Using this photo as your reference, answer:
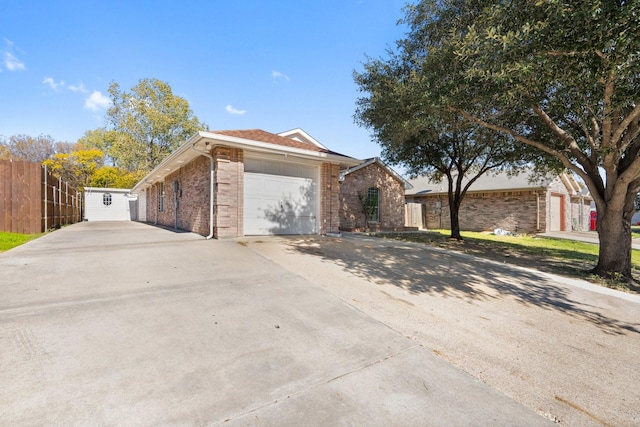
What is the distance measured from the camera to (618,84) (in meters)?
5.18

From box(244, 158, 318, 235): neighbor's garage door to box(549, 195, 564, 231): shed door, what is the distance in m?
16.9

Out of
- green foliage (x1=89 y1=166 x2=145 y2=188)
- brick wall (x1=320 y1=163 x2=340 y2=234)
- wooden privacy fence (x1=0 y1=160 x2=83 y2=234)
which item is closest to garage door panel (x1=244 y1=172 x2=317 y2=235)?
brick wall (x1=320 y1=163 x2=340 y2=234)

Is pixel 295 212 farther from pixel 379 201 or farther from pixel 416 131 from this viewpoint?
pixel 379 201

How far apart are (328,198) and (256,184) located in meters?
2.66

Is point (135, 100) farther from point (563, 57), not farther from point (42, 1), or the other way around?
point (563, 57)

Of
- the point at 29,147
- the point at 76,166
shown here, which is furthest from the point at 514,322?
the point at 29,147

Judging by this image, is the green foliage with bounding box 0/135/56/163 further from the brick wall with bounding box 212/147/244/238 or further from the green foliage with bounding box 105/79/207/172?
the brick wall with bounding box 212/147/244/238

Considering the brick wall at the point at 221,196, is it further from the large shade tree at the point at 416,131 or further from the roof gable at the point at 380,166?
the roof gable at the point at 380,166

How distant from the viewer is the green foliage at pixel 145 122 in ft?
83.5

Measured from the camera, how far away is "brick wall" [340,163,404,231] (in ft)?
48.6

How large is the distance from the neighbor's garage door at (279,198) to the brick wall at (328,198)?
26 centimetres

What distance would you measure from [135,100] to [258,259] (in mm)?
28523

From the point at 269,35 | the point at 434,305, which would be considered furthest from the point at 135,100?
the point at 434,305

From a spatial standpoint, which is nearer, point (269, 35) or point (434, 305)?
point (434, 305)
